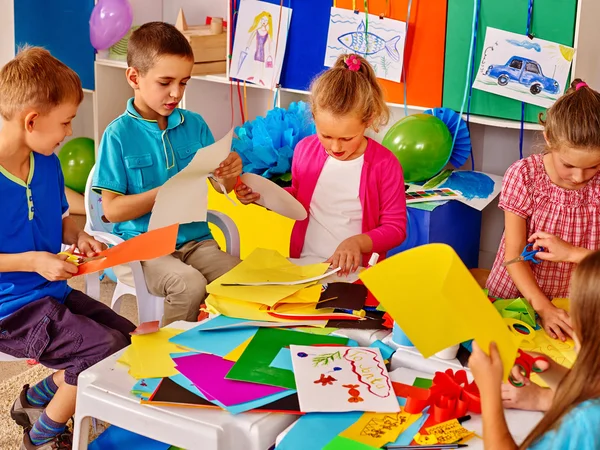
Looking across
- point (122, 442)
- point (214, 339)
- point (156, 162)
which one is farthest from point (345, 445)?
point (156, 162)

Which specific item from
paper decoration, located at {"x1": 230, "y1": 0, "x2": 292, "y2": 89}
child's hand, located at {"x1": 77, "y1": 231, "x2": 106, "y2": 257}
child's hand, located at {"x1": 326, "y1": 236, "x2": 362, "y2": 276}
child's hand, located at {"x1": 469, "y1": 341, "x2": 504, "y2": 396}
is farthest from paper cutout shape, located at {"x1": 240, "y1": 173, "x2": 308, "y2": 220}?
Answer: paper decoration, located at {"x1": 230, "y1": 0, "x2": 292, "y2": 89}

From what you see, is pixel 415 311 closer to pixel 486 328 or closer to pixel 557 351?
pixel 486 328

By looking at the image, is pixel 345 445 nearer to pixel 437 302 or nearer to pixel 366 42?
pixel 437 302

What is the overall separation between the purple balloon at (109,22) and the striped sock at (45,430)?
2293 mm

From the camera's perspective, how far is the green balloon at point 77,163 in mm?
3658

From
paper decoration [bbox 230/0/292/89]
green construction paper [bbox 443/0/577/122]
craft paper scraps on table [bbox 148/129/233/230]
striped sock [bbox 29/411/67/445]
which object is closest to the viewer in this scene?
craft paper scraps on table [bbox 148/129/233/230]

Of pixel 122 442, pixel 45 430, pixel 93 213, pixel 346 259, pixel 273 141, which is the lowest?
pixel 45 430

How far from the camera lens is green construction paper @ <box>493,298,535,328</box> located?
136 centimetres

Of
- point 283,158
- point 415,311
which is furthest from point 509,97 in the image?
point 415,311

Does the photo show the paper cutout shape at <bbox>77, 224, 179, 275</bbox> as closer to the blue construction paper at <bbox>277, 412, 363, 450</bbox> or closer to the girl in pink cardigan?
the girl in pink cardigan

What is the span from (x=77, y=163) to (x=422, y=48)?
1835 millimetres

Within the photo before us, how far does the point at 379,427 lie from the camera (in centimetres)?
103

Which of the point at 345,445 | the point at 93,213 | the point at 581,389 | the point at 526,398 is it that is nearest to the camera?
the point at 581,389

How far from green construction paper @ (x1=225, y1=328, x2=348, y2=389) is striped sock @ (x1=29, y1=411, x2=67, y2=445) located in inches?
21.7
